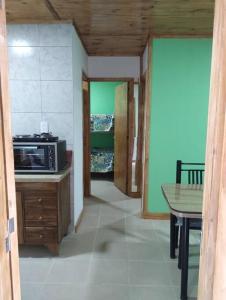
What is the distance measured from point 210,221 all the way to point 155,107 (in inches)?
102

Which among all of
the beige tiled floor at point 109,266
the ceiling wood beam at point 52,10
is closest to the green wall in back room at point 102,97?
the beige tiled floor at point 109,266

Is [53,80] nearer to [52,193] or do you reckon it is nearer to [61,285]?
[52,193]

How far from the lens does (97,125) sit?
567cm

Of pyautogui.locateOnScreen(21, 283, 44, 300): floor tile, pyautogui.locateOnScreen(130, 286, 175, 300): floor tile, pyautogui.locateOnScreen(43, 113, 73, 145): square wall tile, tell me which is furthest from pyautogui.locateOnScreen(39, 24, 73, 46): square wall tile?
pyautogui.locateOnScreen(130, 286, 175, 300): floor tile

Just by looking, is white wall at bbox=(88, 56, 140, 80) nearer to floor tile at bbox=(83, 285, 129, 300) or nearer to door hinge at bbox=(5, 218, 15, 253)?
floor tile at bbox=(83, 285, 129, 300)

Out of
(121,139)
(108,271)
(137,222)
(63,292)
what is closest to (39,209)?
(63,292)

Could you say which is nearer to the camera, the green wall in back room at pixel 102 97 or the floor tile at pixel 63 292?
the floor tile at pixel 63 292

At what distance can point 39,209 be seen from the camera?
2402 mm

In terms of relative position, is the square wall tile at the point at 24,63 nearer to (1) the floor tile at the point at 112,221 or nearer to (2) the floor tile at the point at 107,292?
(1) the floor tile at the point at 112,221

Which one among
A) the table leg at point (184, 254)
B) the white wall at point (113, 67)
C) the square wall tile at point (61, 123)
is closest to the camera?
the table leg at point (184, 254)

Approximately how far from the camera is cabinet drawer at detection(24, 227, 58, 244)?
2.43 meters

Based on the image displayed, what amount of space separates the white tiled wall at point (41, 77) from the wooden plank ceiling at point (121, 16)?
0.49ft

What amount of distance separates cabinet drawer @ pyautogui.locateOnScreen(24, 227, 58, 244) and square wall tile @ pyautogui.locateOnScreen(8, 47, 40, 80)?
1.63m

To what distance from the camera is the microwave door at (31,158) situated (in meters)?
2.44
